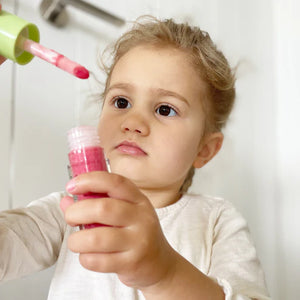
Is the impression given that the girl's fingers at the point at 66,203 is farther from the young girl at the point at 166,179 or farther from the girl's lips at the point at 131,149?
the girl's lips at the point at 131,149

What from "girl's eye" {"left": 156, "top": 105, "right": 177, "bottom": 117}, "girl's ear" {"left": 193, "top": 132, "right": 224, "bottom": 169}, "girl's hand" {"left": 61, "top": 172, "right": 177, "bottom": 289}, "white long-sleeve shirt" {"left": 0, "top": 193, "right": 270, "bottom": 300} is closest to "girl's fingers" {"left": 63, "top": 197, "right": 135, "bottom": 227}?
"girl's hand" {"left": 61, "top": 172, "right": 177, "bottom": 289}

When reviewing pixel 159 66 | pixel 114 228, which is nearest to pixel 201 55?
pixel 159 66

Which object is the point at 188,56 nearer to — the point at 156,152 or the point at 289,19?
the point at 156,152

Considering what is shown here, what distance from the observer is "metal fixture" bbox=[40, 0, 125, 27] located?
864 millimetres

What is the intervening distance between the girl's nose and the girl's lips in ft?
0.07

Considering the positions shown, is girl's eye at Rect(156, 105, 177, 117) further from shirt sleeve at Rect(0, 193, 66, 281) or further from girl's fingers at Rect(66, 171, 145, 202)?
girl's fingers at Rect(66, 171, 145, 202)

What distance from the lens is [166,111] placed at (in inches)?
28.2

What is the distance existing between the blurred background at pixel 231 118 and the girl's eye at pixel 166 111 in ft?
0.88

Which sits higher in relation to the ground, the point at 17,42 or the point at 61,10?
the point at 61,10

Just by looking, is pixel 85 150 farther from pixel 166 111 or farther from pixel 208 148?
pixel 208 148

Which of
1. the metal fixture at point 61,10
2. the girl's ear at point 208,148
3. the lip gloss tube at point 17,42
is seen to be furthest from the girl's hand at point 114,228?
the metal fixture at point 61,10

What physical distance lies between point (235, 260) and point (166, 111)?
258mm

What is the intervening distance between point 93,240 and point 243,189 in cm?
83

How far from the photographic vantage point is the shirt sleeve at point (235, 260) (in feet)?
1.89
